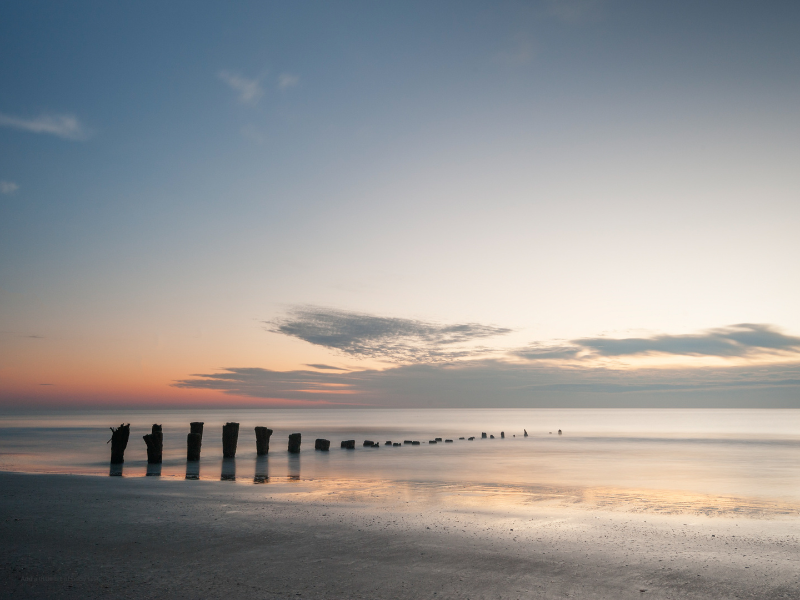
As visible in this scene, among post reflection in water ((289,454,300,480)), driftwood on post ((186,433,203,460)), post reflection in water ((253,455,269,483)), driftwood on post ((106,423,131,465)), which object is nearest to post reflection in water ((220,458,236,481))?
post reflection in water ((253,455,269,483))

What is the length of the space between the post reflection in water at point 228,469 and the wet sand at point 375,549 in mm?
6618

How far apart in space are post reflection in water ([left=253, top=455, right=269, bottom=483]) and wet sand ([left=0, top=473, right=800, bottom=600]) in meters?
6.35

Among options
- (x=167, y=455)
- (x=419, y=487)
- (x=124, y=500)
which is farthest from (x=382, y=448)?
(x=124, y=500)

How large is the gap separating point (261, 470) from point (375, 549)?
1683cm

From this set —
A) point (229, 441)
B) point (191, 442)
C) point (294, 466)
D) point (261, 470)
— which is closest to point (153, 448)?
point (191, 442)

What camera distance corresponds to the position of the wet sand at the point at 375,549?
6746 millimetres

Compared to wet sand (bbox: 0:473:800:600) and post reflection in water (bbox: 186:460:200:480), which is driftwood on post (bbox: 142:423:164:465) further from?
wet sand (bbox: 0:473:800:600)

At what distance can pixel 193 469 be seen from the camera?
23703mm

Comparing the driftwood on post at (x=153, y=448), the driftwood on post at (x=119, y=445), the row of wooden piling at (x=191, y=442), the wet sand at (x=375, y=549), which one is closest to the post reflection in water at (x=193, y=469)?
the row of wooden piling at (x=191, y=442)

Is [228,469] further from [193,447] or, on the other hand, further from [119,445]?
[119,445]

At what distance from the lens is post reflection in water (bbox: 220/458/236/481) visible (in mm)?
20375

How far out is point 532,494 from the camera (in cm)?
1659

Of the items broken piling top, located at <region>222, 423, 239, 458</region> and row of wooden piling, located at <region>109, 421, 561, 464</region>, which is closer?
row of wooden piling, located at <region>109, 421, 561, 464</region>

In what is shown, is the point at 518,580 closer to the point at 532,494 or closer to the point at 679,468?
the point at 532,494
